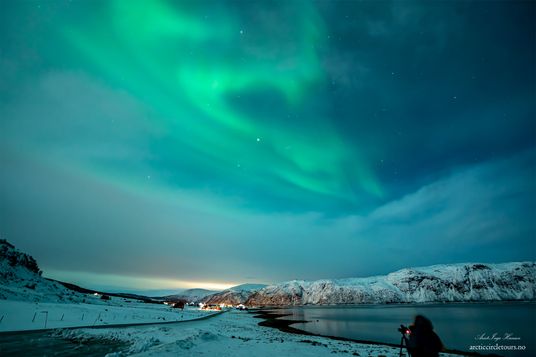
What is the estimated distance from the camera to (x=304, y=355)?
70.8 ft

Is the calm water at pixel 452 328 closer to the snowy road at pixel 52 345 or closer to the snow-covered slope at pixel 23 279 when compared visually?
the snowy road at pixel 52 345

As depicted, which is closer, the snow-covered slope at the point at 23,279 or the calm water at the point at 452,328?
the calm water at the point at 452,328

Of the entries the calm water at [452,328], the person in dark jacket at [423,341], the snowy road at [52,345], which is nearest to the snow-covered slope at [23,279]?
the snowy road at [52,345]

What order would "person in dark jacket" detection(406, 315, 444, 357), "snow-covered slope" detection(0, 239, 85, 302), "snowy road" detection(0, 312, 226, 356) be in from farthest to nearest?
1. "snow-covered slope" detection(0, 239, 85, 302)
2. "snowy road" detection(0, 312, 226, 356)
3. "person in dark jacket" detection(406, 315, 444, 357)

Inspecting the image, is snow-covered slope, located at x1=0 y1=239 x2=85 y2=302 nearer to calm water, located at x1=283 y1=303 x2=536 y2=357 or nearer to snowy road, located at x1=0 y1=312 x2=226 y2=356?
snowy road, located at x1=0 y1=312 x2=226 y2=356

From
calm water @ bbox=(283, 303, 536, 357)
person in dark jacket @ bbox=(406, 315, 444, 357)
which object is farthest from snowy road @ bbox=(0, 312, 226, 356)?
calm water @ bbox=(283, 303, 536, 357)

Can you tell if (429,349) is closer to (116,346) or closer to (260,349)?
(260,349)

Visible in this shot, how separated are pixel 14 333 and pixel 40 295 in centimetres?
4319

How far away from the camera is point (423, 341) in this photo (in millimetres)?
12203

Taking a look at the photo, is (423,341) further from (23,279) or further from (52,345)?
(23,279)

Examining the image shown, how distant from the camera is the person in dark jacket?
12062mm

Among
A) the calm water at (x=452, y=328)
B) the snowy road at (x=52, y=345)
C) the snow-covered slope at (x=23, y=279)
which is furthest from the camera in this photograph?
the snow-covered slope at (x=23, y=279)

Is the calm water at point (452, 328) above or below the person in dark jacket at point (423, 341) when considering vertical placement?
below

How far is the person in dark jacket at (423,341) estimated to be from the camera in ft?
39.6
